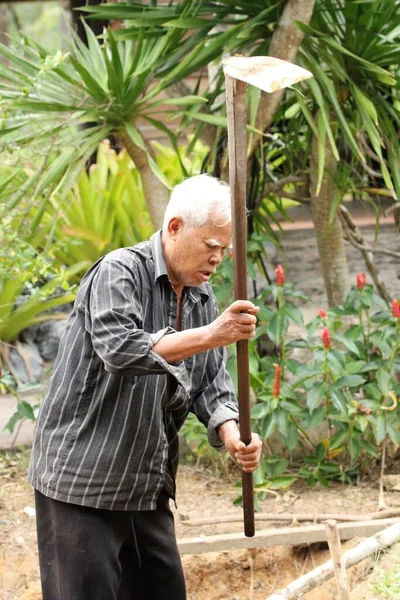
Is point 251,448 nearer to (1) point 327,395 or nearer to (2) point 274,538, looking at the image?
(2) point 274,538

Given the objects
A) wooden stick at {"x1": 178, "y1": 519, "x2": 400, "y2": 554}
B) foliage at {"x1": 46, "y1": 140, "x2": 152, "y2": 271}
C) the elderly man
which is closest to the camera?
the elderly man

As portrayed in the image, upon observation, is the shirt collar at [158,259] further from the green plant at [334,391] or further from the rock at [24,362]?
the rock at [24,362]

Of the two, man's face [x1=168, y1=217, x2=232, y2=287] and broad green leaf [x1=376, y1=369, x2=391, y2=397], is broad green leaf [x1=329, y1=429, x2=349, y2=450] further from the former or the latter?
man's face [x1=168, y1=217, x2=232, y2=287]

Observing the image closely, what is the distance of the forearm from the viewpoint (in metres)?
2.30

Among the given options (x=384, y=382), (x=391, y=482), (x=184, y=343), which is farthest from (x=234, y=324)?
(x=391, y=482)

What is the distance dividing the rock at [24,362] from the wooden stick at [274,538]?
278 cm

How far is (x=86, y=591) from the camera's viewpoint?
269 cm

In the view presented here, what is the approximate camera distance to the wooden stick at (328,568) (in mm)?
2598

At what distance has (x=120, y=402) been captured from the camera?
2.60 meters

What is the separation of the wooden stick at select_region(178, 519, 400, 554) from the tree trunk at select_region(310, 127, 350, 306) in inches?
61.8

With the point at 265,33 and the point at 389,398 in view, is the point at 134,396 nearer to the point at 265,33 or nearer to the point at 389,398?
the point at 389,398

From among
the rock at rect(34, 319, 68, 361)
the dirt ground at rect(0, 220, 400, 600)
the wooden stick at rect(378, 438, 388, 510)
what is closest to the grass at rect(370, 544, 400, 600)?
the dirt ground at rect(0, 220, 400, 600)

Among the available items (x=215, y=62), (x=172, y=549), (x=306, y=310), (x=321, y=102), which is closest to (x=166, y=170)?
(x=306, y=310)

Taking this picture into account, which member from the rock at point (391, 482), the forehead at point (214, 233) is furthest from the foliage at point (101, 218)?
the forehead at point (214, 233)
